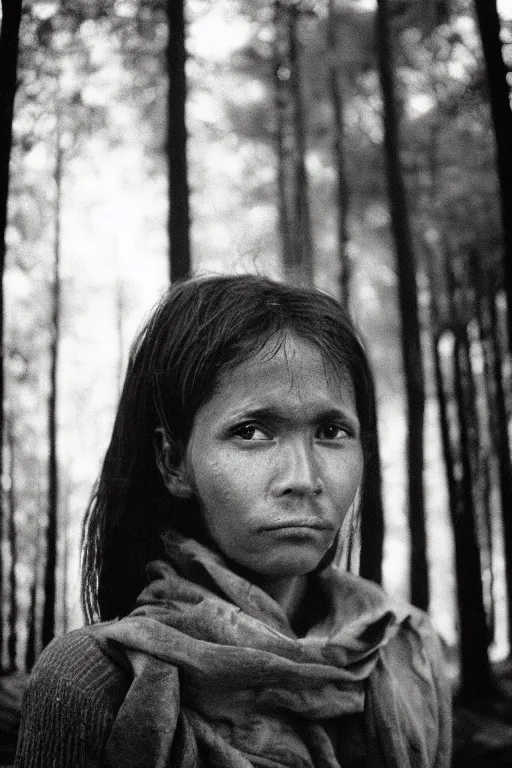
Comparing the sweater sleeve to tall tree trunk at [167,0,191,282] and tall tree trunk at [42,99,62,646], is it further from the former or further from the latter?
tall tree trunk at [167,0,191,282]

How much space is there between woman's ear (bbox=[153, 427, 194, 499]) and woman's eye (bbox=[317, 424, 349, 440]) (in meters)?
0.28

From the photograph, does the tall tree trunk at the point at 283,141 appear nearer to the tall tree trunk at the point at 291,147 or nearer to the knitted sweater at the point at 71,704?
the tall tree trunk at the point at 291,147

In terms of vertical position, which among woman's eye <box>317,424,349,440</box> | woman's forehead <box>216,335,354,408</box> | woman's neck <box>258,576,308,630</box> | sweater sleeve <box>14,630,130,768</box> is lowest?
sweater sleeve <box>14,630,130,768</box>

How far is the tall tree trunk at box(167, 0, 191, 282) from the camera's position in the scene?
2311mm

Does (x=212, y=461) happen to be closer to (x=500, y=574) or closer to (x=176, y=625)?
(x=176, y=625)

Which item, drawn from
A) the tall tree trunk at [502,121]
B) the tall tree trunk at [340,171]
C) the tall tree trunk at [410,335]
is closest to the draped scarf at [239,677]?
the tall tree trunk at [502,121]

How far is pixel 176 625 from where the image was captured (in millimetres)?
1279

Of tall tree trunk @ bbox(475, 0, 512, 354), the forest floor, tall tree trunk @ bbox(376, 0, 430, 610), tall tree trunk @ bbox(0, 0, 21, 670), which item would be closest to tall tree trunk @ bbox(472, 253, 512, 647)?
tall tree trunk @ bbox(376, 0, 430, 610)

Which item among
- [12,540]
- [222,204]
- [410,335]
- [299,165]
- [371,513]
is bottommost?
[12,540]

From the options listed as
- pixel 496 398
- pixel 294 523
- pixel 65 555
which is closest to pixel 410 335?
pixel 496 398

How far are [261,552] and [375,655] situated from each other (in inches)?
13.1

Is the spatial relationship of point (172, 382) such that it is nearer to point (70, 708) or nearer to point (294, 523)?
point (294, 523)

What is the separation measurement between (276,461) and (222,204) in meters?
2.46

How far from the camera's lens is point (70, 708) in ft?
4.01
